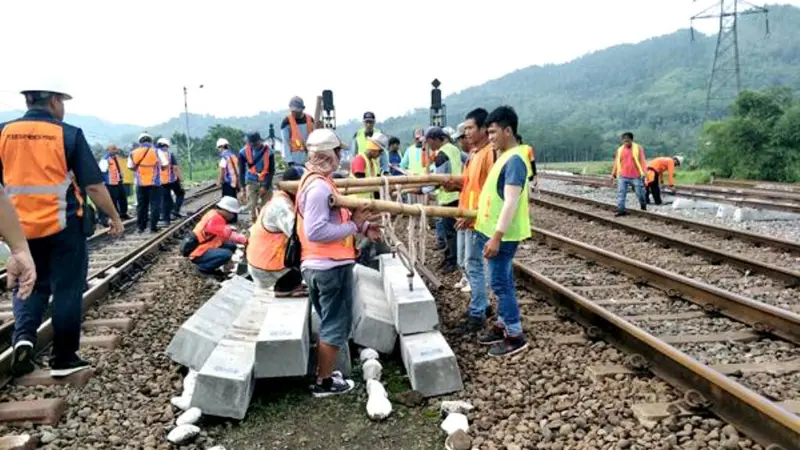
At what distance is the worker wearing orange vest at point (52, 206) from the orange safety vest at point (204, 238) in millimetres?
3108

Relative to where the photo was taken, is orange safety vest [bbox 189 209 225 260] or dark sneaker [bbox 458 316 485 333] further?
orange safety vest [bbox 189 209 225 260]

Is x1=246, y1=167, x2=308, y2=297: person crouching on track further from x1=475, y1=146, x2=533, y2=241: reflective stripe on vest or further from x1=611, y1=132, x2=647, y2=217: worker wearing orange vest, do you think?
x1=611, y1=132, x2=647, y2=217: worker wearing orange vest

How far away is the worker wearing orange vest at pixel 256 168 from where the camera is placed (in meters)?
10.2

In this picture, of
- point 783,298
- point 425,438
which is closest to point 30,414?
point 425,438

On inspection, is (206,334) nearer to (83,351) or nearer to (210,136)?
(83,351)

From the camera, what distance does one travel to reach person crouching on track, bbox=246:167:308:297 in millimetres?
5227

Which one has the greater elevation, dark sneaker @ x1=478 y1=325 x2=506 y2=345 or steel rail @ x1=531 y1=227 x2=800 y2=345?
steel rail @ x1=531 y1=227 x2=800 y2=345

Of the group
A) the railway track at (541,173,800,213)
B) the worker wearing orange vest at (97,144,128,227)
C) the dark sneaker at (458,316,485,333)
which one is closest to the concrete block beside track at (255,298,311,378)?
the dark sneaker at (458,316,485,333)

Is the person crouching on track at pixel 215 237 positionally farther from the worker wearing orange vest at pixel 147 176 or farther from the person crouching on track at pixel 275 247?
the worker wearing orange vest at pixel 147 176

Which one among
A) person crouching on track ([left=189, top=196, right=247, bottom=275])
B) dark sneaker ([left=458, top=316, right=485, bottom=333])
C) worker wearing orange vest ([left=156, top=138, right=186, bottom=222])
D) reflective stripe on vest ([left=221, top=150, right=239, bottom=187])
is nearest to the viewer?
dark sneaker ([left=458, top=316, right=485, bottom=333])

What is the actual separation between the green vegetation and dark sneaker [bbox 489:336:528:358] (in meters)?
22.4

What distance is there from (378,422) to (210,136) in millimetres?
57390

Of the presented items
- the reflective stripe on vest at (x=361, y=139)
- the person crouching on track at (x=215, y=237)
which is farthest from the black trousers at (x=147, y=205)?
the person crouching on track at (x=215, y=237)

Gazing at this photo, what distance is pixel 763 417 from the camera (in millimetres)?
3180
